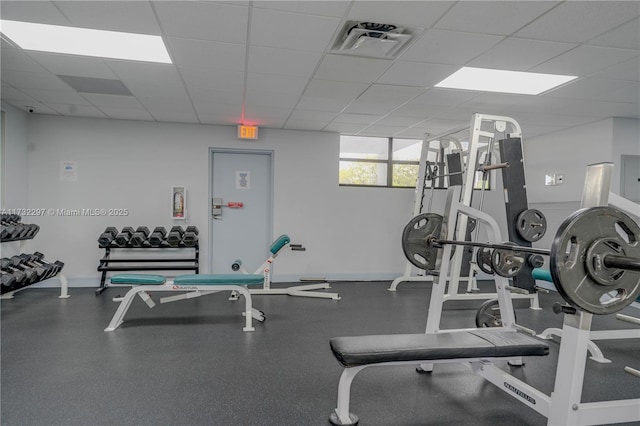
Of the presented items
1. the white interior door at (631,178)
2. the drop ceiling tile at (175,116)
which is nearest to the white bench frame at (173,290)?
the drop ceiling tile at (175,116)

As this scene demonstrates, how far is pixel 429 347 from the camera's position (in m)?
1.78

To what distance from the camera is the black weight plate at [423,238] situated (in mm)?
2504

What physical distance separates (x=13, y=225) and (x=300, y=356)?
3314 mm

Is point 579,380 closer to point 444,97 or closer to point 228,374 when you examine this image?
point 228,374

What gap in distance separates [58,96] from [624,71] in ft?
18.3

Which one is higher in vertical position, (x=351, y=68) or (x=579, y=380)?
(x=351, y=68)

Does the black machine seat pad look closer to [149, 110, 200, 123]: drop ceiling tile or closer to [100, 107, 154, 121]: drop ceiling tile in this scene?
[149, 110, 200, 123]: drop ceiling tile

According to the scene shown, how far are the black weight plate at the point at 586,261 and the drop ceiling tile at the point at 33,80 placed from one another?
419 centimetres

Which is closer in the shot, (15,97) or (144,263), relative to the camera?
(15,97)

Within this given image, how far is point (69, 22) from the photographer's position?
7.95 ft

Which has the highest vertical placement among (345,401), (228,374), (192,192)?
(192,192)

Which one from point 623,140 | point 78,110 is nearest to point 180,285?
point 78,110

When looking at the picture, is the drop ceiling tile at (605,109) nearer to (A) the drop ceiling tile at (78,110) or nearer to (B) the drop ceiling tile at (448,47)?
(B) the drop ceiling tile at (448,47)

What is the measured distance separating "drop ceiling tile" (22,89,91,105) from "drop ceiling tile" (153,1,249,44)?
2118mm
